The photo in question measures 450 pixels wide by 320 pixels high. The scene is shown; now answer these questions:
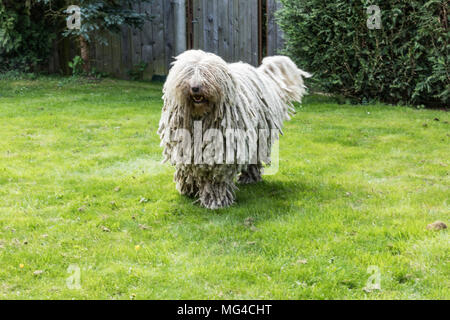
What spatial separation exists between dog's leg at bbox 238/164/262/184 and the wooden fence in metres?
7.47

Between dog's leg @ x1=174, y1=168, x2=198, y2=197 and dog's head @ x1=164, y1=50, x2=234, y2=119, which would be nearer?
dog's head @ x1=164, y1=50, x2=234, y2=119

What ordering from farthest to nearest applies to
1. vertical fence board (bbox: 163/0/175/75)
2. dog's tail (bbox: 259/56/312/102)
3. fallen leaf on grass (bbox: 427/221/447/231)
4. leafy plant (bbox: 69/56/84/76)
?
1. vertical fence board (bbox: 163/0/175/75)
2. leafy plant (bbox: 69/56/84/76)
3. dog's tail (bbox: 259/56/312/102)
4. fallen leaf on grass (bbox: 427/221/447/231)

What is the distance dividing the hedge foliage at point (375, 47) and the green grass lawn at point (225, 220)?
5.84ft

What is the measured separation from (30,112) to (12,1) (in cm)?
431

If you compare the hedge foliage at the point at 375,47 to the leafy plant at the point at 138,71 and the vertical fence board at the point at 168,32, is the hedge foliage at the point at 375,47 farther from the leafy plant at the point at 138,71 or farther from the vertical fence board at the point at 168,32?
the leafy plant at the point at 138,71

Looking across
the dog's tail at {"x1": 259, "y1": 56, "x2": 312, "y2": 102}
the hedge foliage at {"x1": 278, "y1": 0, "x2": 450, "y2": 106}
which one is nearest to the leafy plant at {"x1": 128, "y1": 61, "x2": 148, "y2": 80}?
the hedge foliage at {"x1": 278, "y1": 0, "x2": 450, "y2": 106}

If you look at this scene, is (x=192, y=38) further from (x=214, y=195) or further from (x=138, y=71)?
(x=214, y=195)

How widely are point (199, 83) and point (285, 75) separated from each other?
2207 mm

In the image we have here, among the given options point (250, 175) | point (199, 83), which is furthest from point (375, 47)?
point (199, 83)

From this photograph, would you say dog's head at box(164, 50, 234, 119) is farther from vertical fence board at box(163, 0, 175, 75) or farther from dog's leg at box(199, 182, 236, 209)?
vertical fence board at box(163, 0, 175, 75)

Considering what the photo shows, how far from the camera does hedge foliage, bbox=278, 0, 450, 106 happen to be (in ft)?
31.6

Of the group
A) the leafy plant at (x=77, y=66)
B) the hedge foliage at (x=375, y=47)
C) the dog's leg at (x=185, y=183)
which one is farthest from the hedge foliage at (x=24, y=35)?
the dog's leg at (x=185, y=183)

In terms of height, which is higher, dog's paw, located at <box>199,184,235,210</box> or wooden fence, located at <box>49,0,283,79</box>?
wooden fence, located at <box>49,0,283,79</box>

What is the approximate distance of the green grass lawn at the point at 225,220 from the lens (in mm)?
3762
